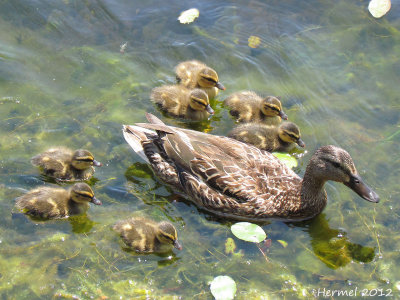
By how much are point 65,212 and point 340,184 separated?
2.58 metres

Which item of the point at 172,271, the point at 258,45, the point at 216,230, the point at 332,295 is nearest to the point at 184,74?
the point at 258,45

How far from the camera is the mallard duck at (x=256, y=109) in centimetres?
584

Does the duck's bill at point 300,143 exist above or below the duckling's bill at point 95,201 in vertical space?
above

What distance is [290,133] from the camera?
554 cm

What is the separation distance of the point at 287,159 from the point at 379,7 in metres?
2.84

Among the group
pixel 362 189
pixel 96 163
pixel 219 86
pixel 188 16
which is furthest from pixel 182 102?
pixel 362 189

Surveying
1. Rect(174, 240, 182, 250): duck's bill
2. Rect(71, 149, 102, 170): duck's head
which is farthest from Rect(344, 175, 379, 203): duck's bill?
Rect(71, 149, 102, 170): duck's head

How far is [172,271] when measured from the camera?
4.48 m

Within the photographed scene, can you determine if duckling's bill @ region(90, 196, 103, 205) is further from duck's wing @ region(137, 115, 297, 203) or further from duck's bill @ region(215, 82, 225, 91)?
duck's bill @ region(215, 82, 225, 91)

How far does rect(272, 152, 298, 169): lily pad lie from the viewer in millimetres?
5578

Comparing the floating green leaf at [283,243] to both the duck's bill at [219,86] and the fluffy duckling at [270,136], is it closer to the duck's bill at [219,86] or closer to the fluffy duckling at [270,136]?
the fluffy duckling at [270,136]

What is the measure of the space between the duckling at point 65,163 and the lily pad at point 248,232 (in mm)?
1383

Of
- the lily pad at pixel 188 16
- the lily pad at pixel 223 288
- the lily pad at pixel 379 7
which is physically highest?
the lily pad at pixel 379 7

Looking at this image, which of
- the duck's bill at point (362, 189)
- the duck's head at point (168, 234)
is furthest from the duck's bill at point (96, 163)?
the duck's bill at point (362, 189)
